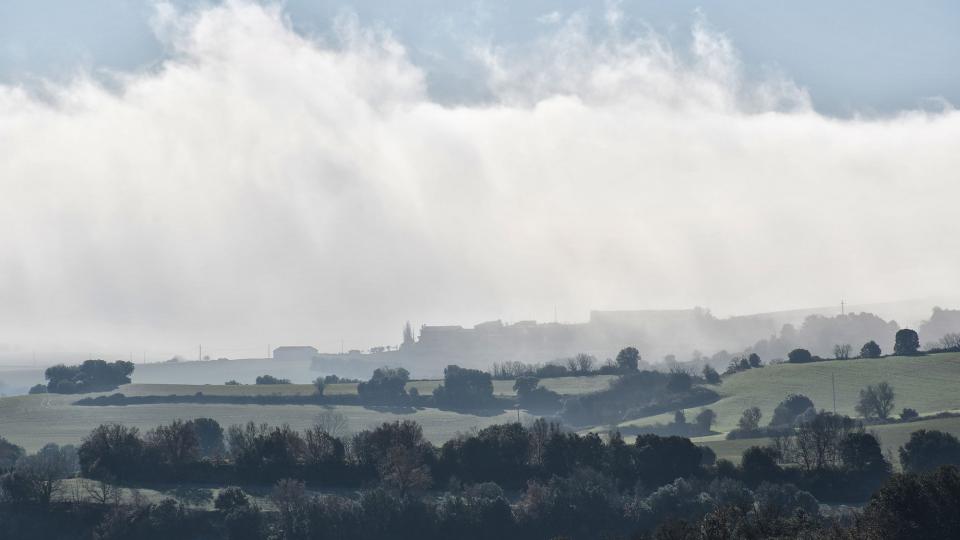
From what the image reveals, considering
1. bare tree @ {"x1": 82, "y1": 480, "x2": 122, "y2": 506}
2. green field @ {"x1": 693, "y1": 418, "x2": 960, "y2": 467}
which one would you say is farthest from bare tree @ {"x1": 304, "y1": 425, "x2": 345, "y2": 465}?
green field @ {"x1": 693, "y1": 418, "x2": 960, "y2": 467}

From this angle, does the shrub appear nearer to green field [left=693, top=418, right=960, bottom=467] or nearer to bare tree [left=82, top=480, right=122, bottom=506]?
green field [left=693, top=418, right=960, bottom=467]

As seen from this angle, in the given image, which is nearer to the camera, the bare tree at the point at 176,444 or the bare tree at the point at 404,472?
the bare tree at the point at 404,472

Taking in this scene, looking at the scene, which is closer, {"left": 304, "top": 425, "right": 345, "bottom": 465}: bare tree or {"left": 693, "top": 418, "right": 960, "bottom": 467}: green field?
{"left": 304, "top": 425, "right": 345, "bottom": 465}: bare tree

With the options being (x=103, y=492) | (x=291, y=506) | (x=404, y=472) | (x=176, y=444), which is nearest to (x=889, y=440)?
(x=404, y=472)

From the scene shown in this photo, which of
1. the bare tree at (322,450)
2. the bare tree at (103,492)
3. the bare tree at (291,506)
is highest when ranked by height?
the bare tree at (322,450)

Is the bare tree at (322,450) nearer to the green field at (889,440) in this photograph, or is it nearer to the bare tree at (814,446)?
the green field at (889,440)

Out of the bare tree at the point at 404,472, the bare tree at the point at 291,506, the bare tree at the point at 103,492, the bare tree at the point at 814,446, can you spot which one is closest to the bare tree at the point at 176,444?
the bare tree at the point at 103,492

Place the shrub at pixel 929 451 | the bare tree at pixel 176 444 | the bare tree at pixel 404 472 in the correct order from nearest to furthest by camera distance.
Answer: the bare tree at pixel 404 472 < the shrub at pixel 929 451 < the bare tree at pixel 176 444

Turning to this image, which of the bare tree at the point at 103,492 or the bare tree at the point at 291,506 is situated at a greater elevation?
the bare tree at the point at 103,492

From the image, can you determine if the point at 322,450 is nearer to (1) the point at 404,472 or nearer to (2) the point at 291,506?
(1) the point at 404,472

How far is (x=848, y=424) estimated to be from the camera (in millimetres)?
187125

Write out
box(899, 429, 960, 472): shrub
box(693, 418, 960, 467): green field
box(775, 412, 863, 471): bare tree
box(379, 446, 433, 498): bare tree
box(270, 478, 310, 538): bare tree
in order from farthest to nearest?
box(693, 418, 960, 467): green field, box(775, 412, 863, 471): bare tree, box(899, 429, 960, 472): shrub, box(379, 446, 433, 498): bare tree, box(270, 478, 310, 538): bare tree

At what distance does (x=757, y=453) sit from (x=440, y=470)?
3716 cm

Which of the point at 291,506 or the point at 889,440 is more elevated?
the point at 889,440
